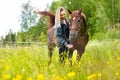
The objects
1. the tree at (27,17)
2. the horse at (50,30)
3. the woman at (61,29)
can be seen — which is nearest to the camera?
the woman at (61,29)

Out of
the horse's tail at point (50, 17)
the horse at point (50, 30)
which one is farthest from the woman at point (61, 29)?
the horse's tail at point (50, 17)

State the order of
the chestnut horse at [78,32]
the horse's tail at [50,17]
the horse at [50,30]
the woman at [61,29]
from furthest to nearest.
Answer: the horse's tail at [50,17], the horse at [50,30], the chestnut horse at [78,32], the woman at [61,29]

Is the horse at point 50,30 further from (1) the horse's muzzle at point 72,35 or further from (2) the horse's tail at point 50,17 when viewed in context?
(1) the horse's muzzle at point 72,35

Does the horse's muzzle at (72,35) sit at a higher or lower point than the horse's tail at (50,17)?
lower

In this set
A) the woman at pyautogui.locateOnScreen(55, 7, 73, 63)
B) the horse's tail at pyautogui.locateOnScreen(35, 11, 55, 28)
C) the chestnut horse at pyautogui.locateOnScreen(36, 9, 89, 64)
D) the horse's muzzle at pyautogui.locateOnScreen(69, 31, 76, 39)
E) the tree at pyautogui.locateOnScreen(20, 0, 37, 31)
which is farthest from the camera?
the tree at pyautogui.locateOnScreen(20, 0, 37, 31)

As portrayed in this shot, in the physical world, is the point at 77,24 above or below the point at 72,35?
above

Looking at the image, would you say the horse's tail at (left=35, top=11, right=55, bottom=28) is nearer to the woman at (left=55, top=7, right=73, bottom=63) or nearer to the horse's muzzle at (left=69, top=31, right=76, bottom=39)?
the woman at (left=55, top=7, right=73, bottom=63)

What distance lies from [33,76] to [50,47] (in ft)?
27.2

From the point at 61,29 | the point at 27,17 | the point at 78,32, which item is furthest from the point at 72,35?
the point at 27,17

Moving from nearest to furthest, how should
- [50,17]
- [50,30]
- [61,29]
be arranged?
[61,29], [50,30], [50,17]

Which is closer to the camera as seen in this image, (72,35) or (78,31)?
(72,35)

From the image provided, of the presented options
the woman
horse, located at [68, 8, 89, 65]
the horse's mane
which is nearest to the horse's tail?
the horse's mane

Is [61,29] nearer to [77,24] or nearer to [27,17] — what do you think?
[77,24]

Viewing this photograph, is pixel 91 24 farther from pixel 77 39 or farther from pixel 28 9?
pixel 77 39
